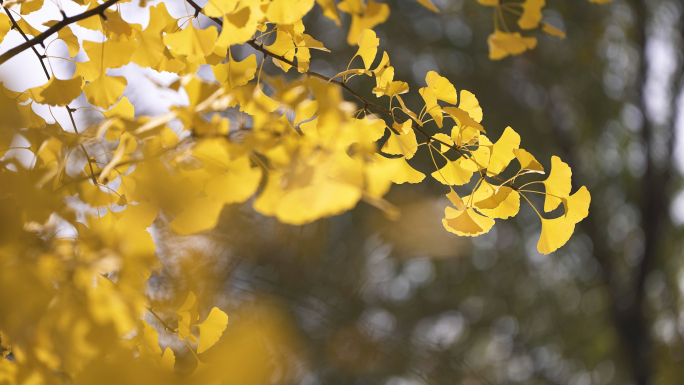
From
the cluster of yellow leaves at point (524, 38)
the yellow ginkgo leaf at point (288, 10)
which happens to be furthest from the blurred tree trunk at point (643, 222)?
the yellow ginkgo leaf at point (288, 10)

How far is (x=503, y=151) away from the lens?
26cm

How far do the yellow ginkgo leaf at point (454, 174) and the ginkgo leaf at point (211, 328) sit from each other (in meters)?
0.17

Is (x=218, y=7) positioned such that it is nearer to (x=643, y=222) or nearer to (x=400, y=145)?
(x=400, y=145)

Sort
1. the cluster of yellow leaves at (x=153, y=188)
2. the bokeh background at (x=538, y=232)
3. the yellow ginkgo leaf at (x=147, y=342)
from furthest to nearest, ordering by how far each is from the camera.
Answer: the bokeh background at (x=538, y=232) < the yellow ginkgo leaf at (x=147, y=342) < the cluster of yellow leaves at (x=153, y=188)

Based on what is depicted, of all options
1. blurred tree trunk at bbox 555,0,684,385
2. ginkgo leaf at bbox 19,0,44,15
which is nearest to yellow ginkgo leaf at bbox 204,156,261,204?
ginkgo leaf at bbox 19,0,44,15

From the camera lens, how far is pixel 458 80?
3.93 ft

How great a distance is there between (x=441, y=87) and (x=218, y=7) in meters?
0.14

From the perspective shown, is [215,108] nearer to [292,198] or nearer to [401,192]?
[292,198]

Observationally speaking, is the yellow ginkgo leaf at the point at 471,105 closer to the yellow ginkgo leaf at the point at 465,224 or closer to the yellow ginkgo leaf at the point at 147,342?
the yellow ginkgo leaf at the point at 465,224

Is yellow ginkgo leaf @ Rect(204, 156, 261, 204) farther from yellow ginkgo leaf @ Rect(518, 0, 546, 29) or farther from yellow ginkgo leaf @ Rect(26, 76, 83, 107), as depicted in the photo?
yellow ginkgo leaf @ Rect(518, 0, 546, 29)

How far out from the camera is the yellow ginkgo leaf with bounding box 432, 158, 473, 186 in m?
0.26

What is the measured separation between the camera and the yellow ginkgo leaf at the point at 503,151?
0.25m

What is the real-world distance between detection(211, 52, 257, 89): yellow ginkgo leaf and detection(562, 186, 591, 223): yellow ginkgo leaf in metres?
0.21

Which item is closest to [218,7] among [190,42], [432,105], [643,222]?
[190,42]
